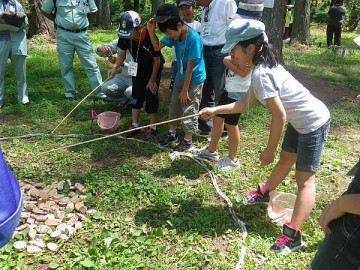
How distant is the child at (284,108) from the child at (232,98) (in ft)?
2.45

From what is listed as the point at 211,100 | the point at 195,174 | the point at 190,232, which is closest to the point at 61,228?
the point at 190,232

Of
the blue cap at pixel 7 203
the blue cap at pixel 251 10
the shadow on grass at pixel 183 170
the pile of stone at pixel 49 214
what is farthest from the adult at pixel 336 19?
the blue cap at pixel 7 203

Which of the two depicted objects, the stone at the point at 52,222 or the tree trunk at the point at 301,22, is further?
the tree trunk at the point at 301,22

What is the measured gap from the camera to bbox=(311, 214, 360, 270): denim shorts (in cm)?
153

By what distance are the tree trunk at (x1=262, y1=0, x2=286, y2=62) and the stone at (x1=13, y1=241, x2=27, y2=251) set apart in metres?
5.33

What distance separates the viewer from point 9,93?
5.96 metres

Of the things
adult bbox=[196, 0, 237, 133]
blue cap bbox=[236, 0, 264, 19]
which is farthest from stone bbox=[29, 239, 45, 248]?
blue cap bbox=[236, 0, 264, 19]

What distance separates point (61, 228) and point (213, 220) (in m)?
1.17

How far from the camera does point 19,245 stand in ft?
8.77

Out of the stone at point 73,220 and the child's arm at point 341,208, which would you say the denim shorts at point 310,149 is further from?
the stone at point 73,220

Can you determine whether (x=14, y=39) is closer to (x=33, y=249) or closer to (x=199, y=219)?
(x=33, y=249)

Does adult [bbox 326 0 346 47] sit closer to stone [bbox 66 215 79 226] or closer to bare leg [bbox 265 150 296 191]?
bare leg [bbox 265 150 296 191]

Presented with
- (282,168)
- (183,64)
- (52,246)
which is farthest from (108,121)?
(282,168)

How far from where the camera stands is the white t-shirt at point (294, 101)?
2564 mm
